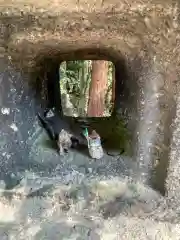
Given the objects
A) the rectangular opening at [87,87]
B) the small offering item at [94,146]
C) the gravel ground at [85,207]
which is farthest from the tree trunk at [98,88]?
the gravel ground at [85,207]

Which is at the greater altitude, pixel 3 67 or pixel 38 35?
pixel 38 35

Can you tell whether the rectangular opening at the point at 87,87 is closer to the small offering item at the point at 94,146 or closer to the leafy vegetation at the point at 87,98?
the leafy vegetation at the point at 87,98

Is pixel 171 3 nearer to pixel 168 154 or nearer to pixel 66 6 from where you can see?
pixel 66 6

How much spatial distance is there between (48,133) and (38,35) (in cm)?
48

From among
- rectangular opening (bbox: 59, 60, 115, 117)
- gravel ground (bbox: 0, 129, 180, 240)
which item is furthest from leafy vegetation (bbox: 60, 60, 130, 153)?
gravel ground (bbox: 0, 129, 180, 240)

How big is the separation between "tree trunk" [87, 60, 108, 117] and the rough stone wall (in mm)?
152

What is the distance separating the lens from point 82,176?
143 cm

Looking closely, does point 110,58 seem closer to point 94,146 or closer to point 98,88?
point 98,88

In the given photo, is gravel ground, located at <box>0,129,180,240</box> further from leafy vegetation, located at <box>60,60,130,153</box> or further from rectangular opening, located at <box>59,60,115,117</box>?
rectangular opening, located at <box>59,60,115,117</box>

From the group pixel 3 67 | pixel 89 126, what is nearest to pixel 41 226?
pixel 89 126

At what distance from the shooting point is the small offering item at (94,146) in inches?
57.4

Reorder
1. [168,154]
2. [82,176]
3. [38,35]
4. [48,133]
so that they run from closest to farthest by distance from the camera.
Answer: [38,35] < [168,154] < [82,176] < [48,133]

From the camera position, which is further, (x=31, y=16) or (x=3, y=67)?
(x=3, y=67)

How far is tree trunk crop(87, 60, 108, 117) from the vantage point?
150 cm
